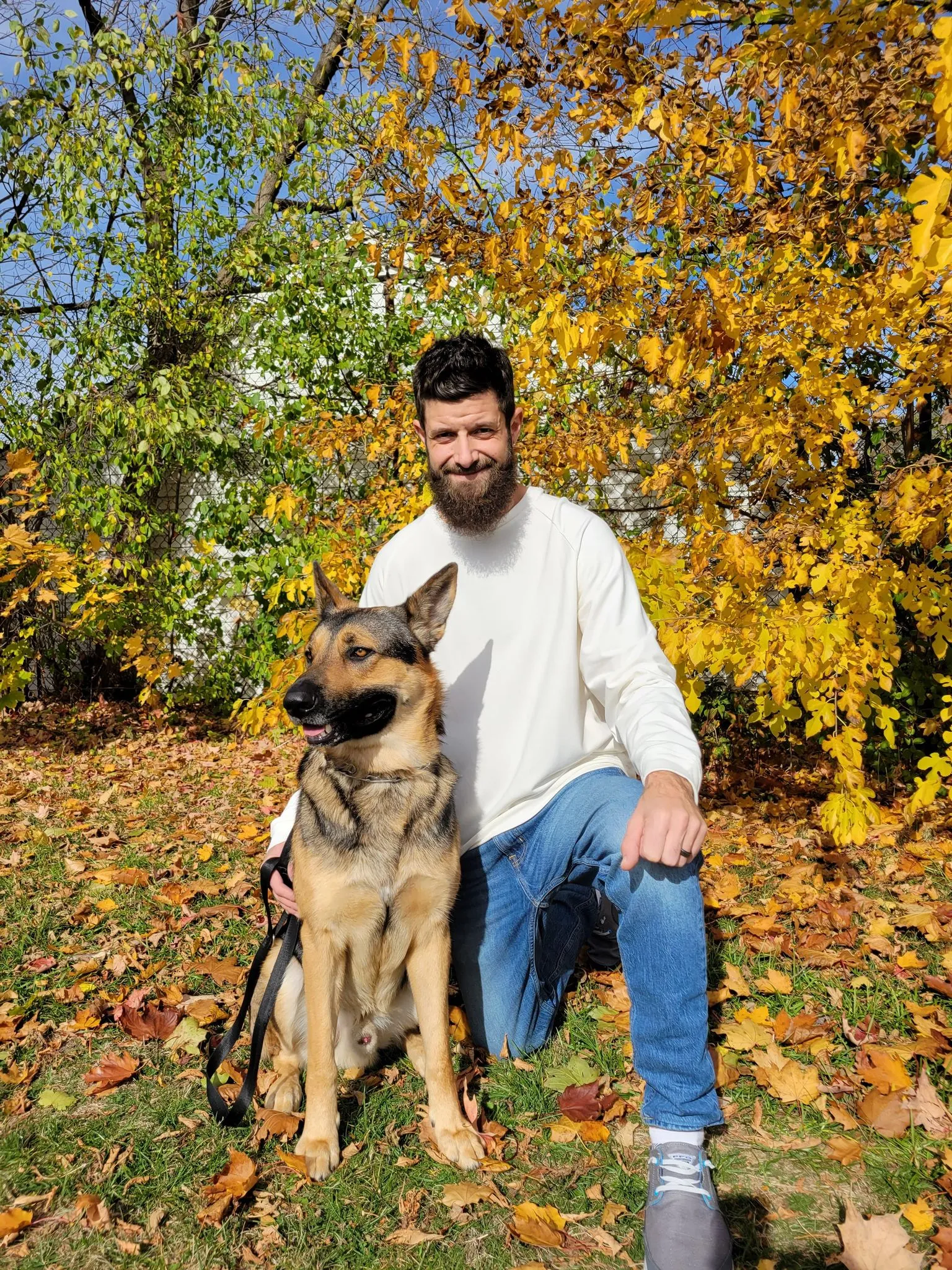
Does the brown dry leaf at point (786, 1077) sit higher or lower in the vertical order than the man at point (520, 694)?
lower

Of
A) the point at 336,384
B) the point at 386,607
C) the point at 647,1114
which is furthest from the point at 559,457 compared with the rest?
the point at 336,384

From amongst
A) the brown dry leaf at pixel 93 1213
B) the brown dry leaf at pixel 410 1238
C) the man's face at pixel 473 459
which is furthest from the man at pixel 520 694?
the brown dry leaf at pixel 93 1213

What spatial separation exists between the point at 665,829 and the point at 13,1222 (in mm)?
1896

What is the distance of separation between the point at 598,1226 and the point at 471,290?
→ 5.79m

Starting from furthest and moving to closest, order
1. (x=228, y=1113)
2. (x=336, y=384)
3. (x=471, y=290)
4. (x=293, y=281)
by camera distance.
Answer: (x=336, y=384) → (x=293, y=281) → (x=471, y=290) → (x=228, y=1113)

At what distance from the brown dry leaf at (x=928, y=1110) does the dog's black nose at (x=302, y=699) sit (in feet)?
6.83

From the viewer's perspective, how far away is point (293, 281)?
7.15m

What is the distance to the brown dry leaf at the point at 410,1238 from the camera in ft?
6.79

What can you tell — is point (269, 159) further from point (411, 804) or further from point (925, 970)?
point (925, 970)

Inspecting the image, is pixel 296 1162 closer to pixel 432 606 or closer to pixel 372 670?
pixel 372 670

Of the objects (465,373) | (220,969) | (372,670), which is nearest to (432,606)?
(372,670)

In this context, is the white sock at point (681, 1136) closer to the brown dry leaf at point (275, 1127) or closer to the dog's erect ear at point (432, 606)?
the brown dry leaf at point (275, 1127)

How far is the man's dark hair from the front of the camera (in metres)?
2.88

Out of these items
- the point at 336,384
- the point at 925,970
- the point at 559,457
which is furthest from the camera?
the point at 336,384
